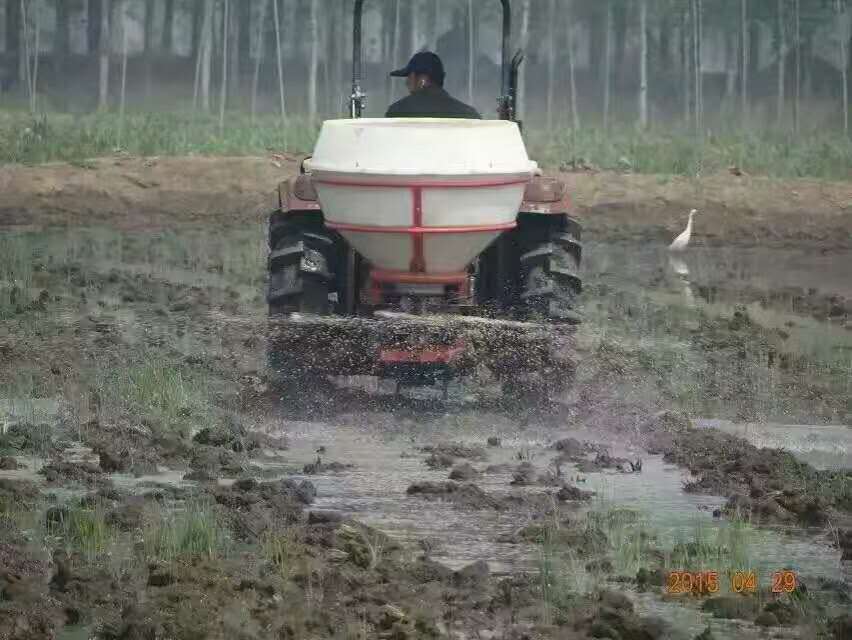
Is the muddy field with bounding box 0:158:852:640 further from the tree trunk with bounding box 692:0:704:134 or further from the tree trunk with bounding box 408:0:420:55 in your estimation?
the tree trunk with bounding box 408:0:420:55

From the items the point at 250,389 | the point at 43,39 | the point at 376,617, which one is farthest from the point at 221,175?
the point at 43,39

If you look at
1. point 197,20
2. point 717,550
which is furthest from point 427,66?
point 197,20

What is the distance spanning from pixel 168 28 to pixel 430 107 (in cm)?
4952

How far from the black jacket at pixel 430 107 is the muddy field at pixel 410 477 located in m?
1.65

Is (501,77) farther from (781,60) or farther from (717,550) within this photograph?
(781,60)

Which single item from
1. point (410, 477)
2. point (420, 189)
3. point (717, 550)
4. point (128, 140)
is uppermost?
point (420, 189)

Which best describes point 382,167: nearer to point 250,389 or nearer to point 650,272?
point 250,389

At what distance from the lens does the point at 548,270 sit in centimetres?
1066

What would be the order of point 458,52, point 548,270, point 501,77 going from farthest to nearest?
point 458,52 → point 501,77 → point 548,270

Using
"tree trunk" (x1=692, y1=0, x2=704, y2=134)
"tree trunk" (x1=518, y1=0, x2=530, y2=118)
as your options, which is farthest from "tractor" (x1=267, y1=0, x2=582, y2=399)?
"tree trunk" (x1=518, y1=0, x2=530, y2=118)

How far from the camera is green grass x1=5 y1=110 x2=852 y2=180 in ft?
84.1

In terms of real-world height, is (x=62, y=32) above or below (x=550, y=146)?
above

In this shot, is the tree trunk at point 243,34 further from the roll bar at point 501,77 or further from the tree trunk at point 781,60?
the roll bar at point 501,77

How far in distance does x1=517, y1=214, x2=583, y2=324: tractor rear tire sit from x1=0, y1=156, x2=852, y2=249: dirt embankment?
10.5m
